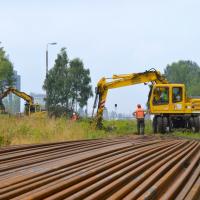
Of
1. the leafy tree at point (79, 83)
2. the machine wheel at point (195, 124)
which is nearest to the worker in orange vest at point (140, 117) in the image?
the machine wheel at point (195, 124)

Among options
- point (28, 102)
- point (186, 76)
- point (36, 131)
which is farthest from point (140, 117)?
point (186, 76)

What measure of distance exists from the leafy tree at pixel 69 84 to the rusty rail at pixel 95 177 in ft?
157

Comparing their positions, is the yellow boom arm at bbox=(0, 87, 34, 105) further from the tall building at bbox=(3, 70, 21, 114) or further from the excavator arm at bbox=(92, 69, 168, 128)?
the excavator arm at bbox=(92, 69, 168, 128)

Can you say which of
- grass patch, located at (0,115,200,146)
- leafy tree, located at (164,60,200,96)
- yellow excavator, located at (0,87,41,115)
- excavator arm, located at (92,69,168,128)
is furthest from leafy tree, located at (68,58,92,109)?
leafy tree, located at (164,60,200,96)

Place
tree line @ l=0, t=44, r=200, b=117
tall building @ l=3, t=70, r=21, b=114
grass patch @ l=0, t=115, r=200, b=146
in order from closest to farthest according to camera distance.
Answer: grass patch @ l=0, t=115, r=200, b=146 < tall building @ l=3, t=70, r=21, b=114 < tree line @ l=0, t=44, r=200, b=117

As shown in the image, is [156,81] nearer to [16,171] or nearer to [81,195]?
[16,171]

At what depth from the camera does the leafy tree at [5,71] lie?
2078 inches

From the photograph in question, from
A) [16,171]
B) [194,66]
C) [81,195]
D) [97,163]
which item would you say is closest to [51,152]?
[97,163]

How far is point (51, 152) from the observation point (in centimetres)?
1105

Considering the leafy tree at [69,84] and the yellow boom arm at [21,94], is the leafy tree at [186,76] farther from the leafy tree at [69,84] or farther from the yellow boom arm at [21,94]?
the yellow boom arm at [21,94]

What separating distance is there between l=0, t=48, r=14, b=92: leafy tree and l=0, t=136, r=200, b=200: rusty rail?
1692 inches

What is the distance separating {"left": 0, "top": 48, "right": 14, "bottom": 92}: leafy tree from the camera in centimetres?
5278

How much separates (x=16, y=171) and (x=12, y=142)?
7.61 meters

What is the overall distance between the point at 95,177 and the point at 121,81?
2155cm
